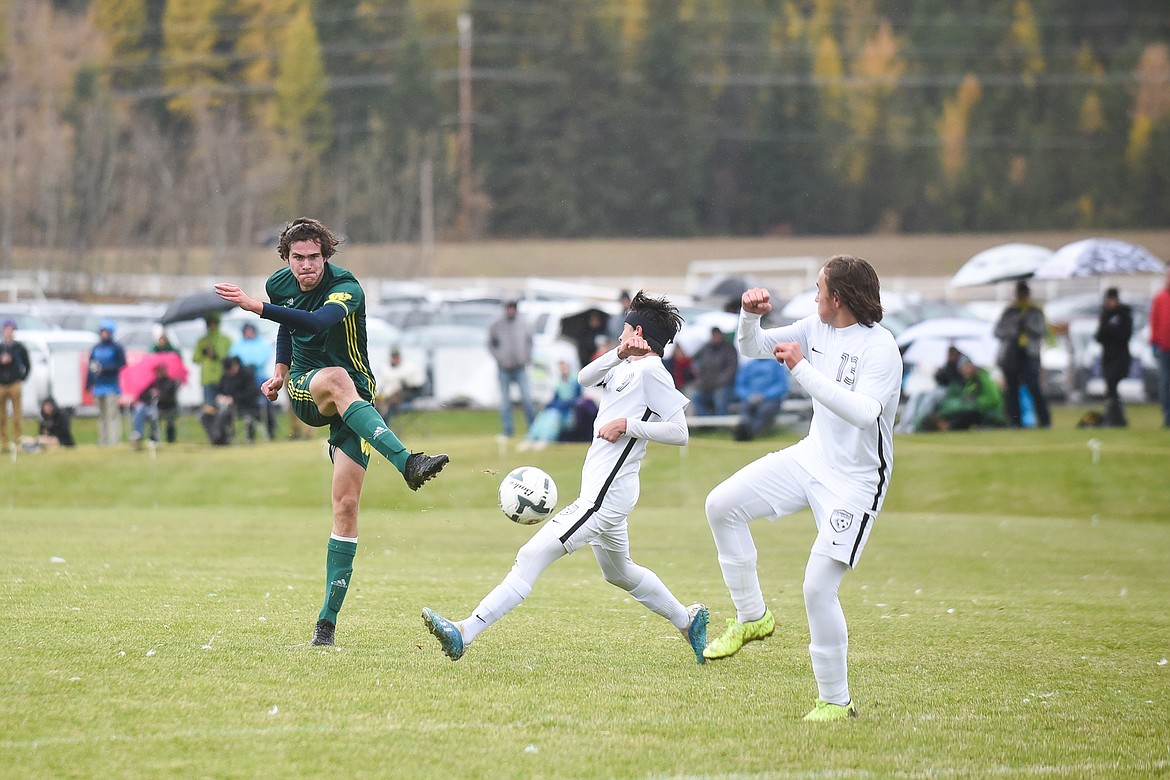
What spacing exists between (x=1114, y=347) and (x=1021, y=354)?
4.69 feet

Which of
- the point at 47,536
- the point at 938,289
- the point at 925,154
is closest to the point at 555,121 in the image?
the point at 925,154

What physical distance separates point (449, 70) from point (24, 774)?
80.1m

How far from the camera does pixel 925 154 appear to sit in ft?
291

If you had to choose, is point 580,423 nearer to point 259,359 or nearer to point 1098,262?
point 259,359

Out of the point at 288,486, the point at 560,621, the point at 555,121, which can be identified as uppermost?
the point at 555,121

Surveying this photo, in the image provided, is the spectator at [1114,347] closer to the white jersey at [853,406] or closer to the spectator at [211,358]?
the spectator at [211,358]

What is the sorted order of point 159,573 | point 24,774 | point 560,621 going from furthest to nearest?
point 159,573 < point 560,621 < point 24,774

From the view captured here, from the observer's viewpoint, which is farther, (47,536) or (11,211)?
(11,211)

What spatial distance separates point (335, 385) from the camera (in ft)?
25.1

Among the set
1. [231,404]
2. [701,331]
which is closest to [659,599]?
[231,404]

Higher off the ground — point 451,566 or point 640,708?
point 640,708

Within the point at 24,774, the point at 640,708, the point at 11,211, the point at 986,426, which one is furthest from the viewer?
the point at 11,211

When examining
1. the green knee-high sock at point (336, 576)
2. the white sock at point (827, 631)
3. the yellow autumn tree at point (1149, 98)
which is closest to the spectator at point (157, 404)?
the green knee-high sock at point (336, 576)

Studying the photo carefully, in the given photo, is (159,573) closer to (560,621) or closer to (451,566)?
(451,566)
